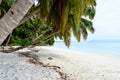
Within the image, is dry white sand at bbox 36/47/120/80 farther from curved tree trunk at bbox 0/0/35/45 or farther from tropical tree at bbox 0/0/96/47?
curved tree trunk at bbox 0/0/35/45

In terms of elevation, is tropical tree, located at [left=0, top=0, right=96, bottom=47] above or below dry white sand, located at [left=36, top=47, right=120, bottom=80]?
above

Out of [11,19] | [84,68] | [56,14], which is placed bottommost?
[84,68]

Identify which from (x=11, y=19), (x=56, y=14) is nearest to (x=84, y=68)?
(x=56, y=14)

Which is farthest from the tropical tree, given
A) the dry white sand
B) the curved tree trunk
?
the dry white sand

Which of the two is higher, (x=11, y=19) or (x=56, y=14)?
(x=56, y=14)

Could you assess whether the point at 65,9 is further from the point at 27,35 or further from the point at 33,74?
the point at 27,35

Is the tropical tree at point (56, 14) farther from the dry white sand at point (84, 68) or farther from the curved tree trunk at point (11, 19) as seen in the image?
the dry white sand at point (84, 68)

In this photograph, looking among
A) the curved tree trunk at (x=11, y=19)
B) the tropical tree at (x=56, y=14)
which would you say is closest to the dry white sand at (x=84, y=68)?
the tropical tree at (x=56, y=14)

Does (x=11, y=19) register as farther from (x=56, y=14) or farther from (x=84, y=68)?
(x=84, y=68)

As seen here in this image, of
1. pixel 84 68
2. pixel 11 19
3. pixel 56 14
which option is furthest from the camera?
pixel 84 68

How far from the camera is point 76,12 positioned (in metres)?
8.84

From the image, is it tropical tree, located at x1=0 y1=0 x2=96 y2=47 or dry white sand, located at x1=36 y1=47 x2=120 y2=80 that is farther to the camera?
dry white sand, located at x1=36 y1=47 x2=120 y2=80

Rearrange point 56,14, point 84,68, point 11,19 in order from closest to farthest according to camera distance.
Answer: point 11,19, point 56,14, point 84,68

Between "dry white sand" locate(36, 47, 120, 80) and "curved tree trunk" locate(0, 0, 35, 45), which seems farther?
"dry white sand" locate(36, 47, 120, 80)
